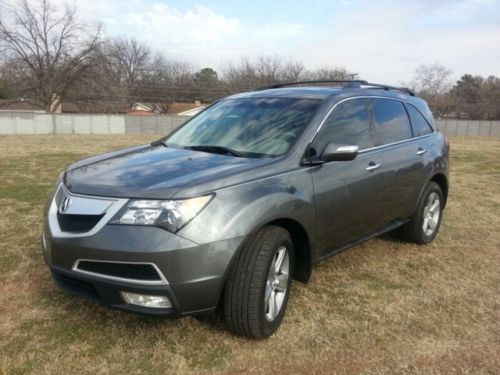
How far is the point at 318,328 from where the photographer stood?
10.7ft

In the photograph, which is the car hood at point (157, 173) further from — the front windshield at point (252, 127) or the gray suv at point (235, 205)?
the front windshield at point (252, 127)

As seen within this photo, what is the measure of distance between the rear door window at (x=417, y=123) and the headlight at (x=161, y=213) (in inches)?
125

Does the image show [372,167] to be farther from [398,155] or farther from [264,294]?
[264,294]

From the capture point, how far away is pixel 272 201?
2936 millimetres

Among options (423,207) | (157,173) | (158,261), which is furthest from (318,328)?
(423,207)

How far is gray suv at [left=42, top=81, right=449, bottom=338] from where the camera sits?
102 inches

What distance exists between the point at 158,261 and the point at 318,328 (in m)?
1.38

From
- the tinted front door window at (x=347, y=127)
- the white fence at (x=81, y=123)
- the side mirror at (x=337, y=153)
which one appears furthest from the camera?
the white fence at (x=81, y=123)

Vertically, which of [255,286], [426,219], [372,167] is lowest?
[426,219]

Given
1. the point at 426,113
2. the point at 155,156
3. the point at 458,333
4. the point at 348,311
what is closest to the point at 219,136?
the point at 155,156

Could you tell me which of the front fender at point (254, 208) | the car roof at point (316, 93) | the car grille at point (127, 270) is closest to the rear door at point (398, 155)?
the car roof at point (316, 93)

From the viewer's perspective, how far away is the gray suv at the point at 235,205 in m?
2.59

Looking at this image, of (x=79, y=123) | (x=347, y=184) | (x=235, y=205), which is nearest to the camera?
(x=235, y=205)

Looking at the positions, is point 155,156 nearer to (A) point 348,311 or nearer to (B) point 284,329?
(B) point 284,329
